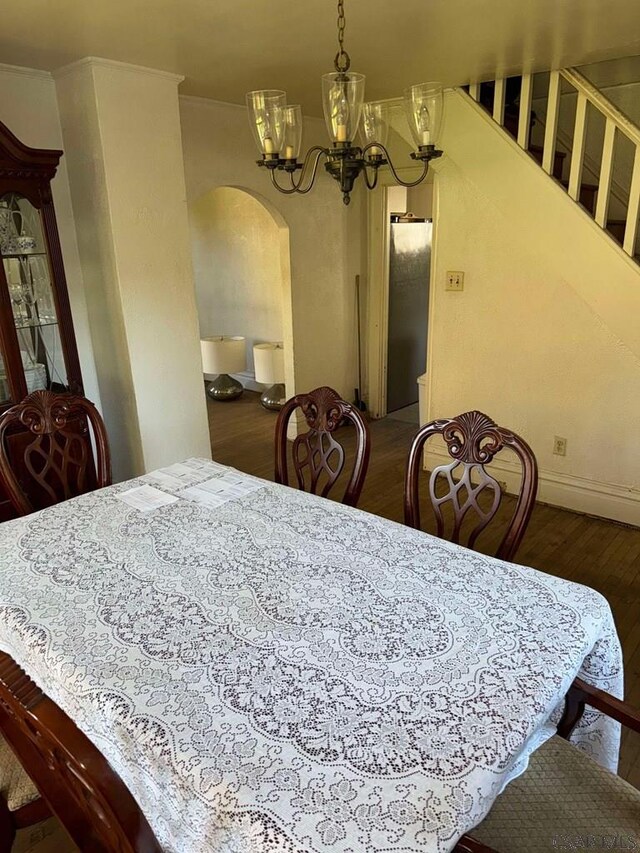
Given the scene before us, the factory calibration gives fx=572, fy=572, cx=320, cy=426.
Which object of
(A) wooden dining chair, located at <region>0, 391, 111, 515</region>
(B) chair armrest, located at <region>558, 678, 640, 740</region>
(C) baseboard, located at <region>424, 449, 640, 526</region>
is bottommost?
(C) baseboard, located at <region>424, 449, 640, 526</region>

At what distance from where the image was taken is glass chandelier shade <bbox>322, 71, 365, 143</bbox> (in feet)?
4.55

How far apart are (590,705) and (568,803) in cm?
20

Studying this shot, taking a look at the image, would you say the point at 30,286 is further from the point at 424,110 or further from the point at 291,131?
the point at 424,110

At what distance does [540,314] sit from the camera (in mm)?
3252

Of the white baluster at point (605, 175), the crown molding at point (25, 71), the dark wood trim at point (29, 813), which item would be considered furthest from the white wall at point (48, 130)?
the white baluster at point (605, 175)

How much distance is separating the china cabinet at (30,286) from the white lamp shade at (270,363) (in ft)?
7.53

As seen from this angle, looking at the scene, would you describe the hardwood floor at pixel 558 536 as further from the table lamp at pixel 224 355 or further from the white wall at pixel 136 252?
the white wall at pixel 136 252

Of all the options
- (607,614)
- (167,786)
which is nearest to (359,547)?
(607,614)

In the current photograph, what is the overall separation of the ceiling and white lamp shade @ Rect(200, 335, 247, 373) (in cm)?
265

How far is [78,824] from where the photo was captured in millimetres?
994

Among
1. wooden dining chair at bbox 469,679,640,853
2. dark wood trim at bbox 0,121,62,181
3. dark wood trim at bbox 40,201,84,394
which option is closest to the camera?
wooden dining chair at bbox 469,679,640,853

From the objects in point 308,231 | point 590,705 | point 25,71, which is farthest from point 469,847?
point 308,231

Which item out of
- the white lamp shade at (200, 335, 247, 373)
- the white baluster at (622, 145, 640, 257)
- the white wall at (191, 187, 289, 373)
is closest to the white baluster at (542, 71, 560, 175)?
the white baluster at (622, 145, 640, 257)

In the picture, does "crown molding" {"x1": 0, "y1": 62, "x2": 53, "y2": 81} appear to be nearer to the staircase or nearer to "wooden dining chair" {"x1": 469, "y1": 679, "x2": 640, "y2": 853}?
the staircase
